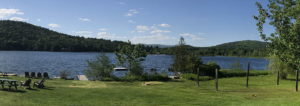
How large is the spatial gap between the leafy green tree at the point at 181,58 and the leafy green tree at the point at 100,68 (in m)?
11.0

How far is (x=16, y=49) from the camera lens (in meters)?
145

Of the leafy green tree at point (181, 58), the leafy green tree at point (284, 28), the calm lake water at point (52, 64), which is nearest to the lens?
the leafy green tree at point (284, 28)

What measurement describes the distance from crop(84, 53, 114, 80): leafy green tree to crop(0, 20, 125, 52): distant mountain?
417 ft

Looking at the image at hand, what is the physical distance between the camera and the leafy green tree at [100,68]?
29062 millimetres

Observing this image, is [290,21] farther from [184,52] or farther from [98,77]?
[184,52]


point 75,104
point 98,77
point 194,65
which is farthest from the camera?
point 194,65

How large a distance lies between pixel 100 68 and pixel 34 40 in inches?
5623

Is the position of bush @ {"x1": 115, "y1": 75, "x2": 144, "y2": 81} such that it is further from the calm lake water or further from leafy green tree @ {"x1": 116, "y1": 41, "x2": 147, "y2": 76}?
the calm lake water

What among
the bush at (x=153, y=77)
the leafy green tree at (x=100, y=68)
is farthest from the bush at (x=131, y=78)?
the leafy green tree at (x=100, y=68)

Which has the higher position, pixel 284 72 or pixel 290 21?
pixel 290 21

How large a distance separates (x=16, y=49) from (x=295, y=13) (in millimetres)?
155126

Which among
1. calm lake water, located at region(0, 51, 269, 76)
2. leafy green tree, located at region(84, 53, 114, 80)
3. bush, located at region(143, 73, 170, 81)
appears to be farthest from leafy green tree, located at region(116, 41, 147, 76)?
calm lake water, located at region(0, 51, 269, 76)

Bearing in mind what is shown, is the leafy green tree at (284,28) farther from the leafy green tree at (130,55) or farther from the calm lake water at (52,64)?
the calm lake water at (52,64)

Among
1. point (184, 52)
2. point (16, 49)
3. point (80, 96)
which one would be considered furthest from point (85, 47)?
point (80, 96)
